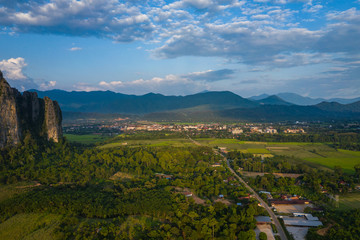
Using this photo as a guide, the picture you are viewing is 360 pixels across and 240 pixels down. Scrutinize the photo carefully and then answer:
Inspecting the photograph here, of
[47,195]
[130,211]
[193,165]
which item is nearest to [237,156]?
[193,165]

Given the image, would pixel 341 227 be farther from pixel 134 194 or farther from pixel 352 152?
pixel 352 152

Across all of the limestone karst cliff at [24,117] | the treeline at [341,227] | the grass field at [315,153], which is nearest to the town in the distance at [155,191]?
the treeline at [341,227]

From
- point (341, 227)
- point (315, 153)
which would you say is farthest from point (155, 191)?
point (315, 153)

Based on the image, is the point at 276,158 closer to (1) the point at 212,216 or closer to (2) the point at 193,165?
(2) the point at 193,165

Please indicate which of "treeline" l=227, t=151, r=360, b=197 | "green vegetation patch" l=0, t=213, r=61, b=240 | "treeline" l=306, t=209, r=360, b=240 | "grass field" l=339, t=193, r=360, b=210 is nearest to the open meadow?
"treeline" l=227, t=151, r=360, b=197

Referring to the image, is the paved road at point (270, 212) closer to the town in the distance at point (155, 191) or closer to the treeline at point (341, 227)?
the town in the distance at point (155, 191)

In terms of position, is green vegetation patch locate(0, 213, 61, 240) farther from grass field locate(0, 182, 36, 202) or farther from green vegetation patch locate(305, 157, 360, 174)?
green vegetation patch locate(305, 157, 360, 174)

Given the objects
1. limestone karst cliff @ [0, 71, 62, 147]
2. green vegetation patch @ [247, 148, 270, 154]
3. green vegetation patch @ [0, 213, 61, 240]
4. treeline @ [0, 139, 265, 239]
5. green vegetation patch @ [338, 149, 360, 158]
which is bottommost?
green vegetation patch @ [0, 213, 61, 240]
